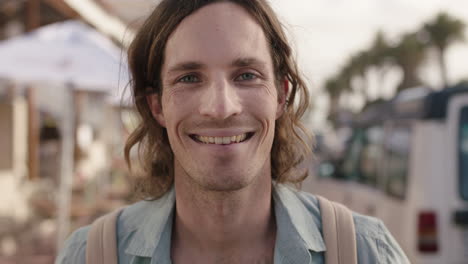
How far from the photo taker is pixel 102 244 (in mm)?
1871

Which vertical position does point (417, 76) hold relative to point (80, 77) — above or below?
above

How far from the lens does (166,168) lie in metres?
2.32

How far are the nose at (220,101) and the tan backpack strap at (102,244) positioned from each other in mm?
505

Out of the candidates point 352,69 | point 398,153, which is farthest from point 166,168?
point 352,69

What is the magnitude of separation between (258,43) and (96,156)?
11842mm

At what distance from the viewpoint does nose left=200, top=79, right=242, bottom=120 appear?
178 cm

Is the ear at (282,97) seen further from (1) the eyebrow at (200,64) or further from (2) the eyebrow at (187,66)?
(2) the eyebrow at (187,66)

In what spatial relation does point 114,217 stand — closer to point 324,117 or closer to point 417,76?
point 417,76

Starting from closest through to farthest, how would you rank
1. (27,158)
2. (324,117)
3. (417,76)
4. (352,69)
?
(27,158), (417,76), (352,69), (324,117)

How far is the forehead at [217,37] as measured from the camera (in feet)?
6.05

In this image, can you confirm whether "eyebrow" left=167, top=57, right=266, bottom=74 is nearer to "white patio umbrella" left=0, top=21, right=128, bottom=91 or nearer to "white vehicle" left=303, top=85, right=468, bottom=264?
"white vehicle" left=303, top=85, right=468, bottom=264

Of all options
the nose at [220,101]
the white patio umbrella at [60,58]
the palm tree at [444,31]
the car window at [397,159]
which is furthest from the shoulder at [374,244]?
the palm tree at [444,31]

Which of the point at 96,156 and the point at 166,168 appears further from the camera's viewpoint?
the point at 96,156

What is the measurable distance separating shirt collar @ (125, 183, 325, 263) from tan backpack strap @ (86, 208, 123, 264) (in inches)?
2.2
